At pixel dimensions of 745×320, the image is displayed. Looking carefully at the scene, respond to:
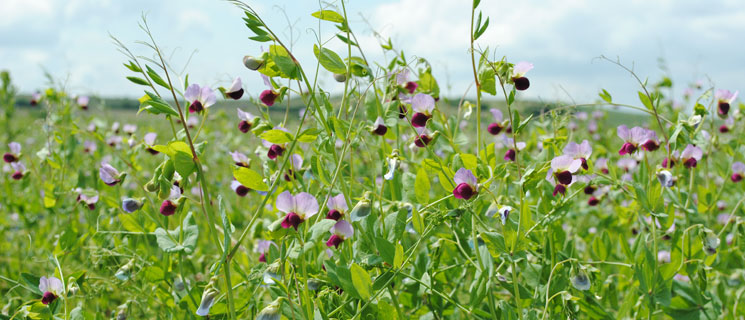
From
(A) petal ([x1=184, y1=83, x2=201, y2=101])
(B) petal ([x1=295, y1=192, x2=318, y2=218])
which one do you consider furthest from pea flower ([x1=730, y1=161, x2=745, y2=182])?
(A) petal ([x1=184, y1=83, x2=201, y2=101])

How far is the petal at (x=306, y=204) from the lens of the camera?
117cm

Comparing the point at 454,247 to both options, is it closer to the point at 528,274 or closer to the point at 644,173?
the point at 528,274

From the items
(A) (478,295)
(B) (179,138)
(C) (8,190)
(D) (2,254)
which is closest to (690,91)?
(A) (478,295)

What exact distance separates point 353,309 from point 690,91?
3.02 metres

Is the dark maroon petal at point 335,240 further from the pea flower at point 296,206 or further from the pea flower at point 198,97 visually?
the pea flower at point 198,97

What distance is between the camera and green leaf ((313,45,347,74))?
1.30m

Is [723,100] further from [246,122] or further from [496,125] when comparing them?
[246,122]

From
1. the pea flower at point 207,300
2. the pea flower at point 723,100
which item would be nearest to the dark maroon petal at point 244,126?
the pea flower at point 207,300

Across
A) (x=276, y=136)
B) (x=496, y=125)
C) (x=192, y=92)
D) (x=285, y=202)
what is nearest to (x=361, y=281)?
(x=285, y=202)

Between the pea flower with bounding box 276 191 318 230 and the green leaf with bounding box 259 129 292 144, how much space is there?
0.14m

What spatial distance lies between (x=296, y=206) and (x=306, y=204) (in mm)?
24

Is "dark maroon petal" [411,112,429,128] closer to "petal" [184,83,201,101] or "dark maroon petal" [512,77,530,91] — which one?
"dark maroon petal" [512,77,530,91]

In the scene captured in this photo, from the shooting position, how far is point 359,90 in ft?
4.94

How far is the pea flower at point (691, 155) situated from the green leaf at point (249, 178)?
1379mm
